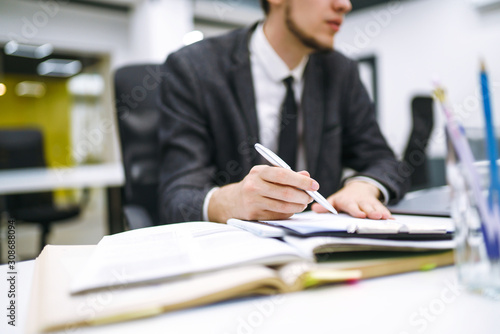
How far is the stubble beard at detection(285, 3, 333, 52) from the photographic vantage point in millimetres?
1125

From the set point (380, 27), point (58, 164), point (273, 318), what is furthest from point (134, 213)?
point (58, 164)

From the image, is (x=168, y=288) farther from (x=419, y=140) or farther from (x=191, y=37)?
(x=191, y=37)

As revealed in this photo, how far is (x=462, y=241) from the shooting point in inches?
15.9

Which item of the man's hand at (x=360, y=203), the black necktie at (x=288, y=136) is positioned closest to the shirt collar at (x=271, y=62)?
the black necktie at (x=288, y=136)

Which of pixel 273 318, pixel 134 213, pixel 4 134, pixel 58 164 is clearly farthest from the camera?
pixel 58 164

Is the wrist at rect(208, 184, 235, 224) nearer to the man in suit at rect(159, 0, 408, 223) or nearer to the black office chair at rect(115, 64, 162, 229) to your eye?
the man in suit at rect(159, 0, 408, 223)

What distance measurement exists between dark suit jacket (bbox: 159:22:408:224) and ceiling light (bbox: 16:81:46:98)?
8.53m

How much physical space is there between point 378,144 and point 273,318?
0.91m

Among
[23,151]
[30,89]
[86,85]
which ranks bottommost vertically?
[23,151]

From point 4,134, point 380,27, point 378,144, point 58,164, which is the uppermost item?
point 380,27

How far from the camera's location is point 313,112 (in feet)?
3.46

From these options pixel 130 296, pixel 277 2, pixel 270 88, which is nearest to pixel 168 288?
pixel 130 296

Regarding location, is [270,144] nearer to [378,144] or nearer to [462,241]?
[378,144]

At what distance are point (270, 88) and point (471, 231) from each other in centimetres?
80
